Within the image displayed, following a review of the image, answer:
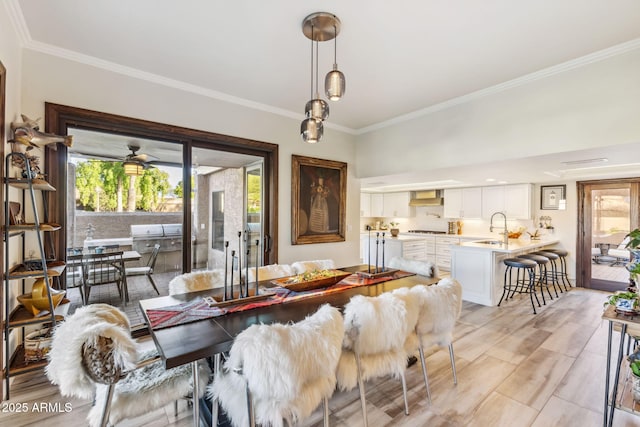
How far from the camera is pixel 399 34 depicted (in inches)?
90.0

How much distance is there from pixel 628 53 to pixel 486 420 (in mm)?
3183

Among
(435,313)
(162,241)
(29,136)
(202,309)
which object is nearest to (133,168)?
(162,241)

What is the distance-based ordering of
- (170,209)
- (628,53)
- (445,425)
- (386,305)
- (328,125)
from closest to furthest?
(386,305)
(445,425)
(628,53)
(170,209)
(328,125)

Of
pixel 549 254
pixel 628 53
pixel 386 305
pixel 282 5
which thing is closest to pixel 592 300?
pixel 549 254

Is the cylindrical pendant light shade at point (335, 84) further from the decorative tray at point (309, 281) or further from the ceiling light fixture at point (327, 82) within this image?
the decorative tray at point (309, 281)

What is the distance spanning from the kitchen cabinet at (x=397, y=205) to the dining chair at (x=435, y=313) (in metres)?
5.91

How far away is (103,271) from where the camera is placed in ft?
9.93

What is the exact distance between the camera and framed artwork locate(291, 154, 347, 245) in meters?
4.16

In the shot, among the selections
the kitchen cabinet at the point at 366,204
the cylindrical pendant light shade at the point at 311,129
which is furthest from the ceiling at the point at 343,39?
the kitchen cabinet at the point at 366,204

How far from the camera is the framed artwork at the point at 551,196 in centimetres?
560

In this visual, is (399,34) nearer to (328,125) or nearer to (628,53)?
(628,53)

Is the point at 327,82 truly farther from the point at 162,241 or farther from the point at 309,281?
the point at 162,241

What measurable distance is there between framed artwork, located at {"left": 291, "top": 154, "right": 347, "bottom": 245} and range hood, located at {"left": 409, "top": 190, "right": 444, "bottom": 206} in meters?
3.57

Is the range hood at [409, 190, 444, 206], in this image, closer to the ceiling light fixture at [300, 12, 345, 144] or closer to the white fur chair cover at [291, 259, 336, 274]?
the white fur chair cover at [291, 259, 336, 274]
